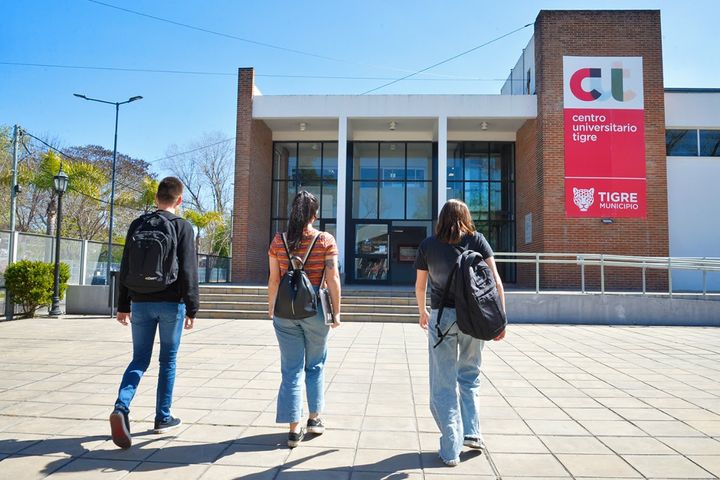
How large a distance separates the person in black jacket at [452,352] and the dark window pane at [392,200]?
1499 cm

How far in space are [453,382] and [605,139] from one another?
14.1m

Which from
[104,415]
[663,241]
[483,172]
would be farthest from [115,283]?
[663,241]

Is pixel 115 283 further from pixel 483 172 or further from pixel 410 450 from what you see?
pixel 483 172

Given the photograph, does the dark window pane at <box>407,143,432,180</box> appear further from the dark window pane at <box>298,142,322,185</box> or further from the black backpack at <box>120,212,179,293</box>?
the black backpack at <box>120,212,179,293</box>

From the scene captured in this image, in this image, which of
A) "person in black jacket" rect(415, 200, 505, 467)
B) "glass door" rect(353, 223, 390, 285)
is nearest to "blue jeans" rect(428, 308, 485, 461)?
"person in black jacket" rect(415, 200, 505, 467)

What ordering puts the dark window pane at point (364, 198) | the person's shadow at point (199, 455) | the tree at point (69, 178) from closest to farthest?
1. the person's shadow at point (199, 455)
2. the dark window pane at point (364, 198)
3. the tree at point (69, 178)

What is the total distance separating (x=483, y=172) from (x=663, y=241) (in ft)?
21.3

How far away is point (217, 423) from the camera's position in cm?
374

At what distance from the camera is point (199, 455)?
3082mm

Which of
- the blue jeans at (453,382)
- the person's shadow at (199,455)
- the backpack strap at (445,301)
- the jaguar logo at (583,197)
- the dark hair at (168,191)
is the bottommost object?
the person's shadow at (199,455)

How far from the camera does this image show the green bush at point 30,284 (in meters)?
10.5

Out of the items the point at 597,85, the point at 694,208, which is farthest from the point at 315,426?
the point at 694,208

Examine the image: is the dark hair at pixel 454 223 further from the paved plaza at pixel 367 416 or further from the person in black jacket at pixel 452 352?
the paved plaza at pixel 367 416

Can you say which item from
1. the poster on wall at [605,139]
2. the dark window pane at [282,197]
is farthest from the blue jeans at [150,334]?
the dark window pane at [282,197]
